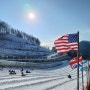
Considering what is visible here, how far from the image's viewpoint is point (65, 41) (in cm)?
1717

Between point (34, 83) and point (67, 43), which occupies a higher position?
point (67, 43)

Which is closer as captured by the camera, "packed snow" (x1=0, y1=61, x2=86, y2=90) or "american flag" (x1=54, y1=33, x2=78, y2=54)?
"american flag" (x1=54, y1=33, x2=78, y2=54)

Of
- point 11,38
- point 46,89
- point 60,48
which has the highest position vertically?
point 11,38

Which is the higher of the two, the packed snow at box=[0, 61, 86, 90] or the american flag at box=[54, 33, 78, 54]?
the american flag at box=[54, 33, 78, 54]

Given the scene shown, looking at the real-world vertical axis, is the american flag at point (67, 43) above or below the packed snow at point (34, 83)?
above

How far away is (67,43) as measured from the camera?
17.1 meters

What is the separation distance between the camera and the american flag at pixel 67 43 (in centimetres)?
1686

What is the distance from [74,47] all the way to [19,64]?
7575cm

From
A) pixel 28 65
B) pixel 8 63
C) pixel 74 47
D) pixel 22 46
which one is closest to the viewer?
pixel 74 47

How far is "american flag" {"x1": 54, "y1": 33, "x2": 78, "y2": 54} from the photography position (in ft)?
55.3

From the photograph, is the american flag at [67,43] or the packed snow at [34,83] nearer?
the american flag at [67,43]

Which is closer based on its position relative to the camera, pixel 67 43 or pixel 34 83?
pixel 67 43

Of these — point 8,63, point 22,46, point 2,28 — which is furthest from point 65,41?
point 2,28

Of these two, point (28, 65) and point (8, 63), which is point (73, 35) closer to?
point (8, 63)
